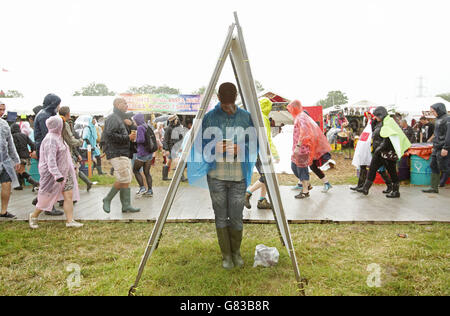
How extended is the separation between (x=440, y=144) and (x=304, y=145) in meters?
3.16

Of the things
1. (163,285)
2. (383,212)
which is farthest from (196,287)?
(383,212)

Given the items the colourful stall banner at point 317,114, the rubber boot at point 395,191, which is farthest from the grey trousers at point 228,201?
the colourful stall banner at point 317,114

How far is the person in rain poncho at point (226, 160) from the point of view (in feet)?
10.7

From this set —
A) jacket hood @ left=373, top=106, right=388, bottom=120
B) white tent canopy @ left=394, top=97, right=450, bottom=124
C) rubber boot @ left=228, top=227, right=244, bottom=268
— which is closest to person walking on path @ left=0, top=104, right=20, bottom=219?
rubber boot @ left=228, top=227, right=244, bottom=268

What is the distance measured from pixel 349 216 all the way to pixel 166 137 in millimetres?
5621

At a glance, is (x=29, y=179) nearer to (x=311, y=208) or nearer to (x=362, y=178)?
(x=311, y=208)

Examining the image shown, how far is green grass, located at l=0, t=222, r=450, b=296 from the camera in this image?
9.78ft

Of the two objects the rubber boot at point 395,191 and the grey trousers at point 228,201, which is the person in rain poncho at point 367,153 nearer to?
the rubber boot at point 395,191

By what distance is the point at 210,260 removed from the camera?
3.58 meters

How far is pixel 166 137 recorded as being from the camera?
9.04 m

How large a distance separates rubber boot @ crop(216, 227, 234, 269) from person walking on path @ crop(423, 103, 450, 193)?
568 cm

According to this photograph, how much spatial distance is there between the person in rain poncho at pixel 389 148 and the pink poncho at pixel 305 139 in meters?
1.05

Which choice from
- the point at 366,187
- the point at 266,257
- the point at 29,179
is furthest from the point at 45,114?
the point at 366,187

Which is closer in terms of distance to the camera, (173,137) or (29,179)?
(29,179)
